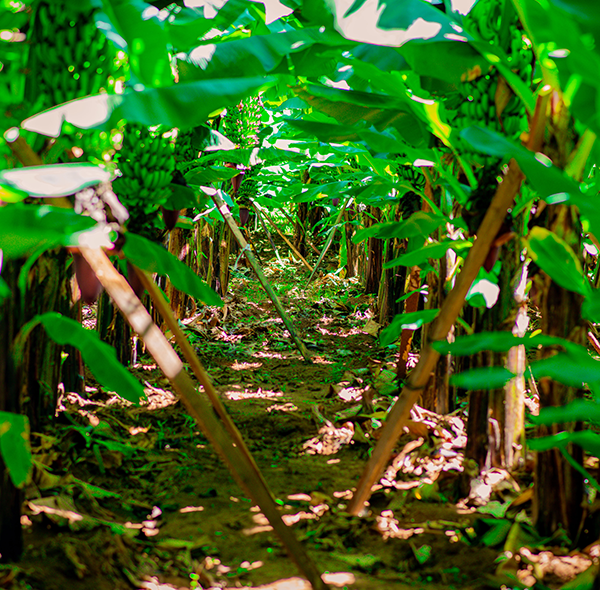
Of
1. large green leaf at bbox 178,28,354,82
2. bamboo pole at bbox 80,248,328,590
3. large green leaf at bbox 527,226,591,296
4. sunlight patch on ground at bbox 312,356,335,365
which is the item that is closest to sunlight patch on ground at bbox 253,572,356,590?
bamboo pole at bbox 80,248,328,590

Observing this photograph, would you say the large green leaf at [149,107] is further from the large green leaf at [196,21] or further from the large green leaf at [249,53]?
the large green leaf at [196,21]

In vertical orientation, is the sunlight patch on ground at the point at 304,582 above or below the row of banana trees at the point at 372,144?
below

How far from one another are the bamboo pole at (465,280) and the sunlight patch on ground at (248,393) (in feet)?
6.08

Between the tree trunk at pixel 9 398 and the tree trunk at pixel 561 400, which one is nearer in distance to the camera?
the tree trunk at pixel 9 398

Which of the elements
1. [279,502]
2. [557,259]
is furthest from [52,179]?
[279,502]

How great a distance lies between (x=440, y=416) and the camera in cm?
239

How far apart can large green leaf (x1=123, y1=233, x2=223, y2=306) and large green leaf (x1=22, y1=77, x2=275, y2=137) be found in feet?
1.23

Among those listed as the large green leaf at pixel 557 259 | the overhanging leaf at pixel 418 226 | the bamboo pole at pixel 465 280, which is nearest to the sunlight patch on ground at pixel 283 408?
the overhanging leaf at pixel 418 226

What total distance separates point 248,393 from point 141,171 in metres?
2.05

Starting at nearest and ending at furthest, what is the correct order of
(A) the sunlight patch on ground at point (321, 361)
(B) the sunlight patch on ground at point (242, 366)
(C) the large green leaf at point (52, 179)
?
(C) the large green leaf at point (52, 179) < (B) the sunlight patch on ground at point (242, 366) < (A) the sunlight patch on ground at point (321, 361)

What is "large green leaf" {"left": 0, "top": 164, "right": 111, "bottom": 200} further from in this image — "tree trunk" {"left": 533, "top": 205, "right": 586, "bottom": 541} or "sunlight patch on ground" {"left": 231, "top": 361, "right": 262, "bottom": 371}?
"sunlight patch on ground" {"left": 231, "top": 361, "right": 262, "bottom": 371}

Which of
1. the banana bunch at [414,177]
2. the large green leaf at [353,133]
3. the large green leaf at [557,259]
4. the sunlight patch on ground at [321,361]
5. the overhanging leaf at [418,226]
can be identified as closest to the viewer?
the large green leaf at [557,259]

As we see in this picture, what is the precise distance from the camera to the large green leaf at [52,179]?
75cm

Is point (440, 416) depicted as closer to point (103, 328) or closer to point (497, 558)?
point (497, 558)
